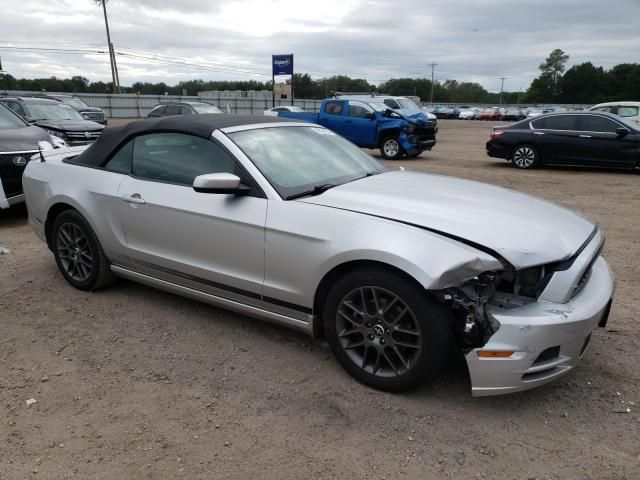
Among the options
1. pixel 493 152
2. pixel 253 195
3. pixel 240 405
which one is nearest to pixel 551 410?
pixel 240 405

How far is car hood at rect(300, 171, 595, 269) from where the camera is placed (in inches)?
106

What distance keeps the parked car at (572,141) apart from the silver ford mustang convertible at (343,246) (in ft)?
31.9

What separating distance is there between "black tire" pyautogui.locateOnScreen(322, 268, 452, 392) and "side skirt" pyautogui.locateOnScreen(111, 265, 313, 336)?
0.22 m

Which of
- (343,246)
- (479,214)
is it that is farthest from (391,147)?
(343,246)

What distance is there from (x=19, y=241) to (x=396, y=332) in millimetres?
5222

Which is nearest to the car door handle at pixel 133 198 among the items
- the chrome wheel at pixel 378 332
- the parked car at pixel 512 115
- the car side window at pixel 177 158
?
the car side window at pixel 177 158

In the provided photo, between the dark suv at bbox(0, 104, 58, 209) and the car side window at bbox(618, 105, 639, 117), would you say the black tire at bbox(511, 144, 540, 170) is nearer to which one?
the car side window at bbox(618, 105, 639, 117)

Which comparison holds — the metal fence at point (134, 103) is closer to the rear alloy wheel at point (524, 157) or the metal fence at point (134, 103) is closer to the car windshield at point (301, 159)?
the rear alloy wheel at point (524, 157)

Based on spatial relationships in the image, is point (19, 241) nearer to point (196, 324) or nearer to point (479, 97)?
point (196, 324)

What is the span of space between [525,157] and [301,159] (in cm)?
1086

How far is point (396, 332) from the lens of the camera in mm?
2793

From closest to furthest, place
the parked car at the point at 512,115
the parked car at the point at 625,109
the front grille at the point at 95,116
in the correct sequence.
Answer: the parked car at the point at 625,109 < the front grille at the point at 95,116 < the parked car at the point at 512,115

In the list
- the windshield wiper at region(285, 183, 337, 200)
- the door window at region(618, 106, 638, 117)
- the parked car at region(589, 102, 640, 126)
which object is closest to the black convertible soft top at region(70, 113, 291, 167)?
the windshield wiper at region(285, 183, 337, 200)

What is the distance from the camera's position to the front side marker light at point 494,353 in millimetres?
2549
